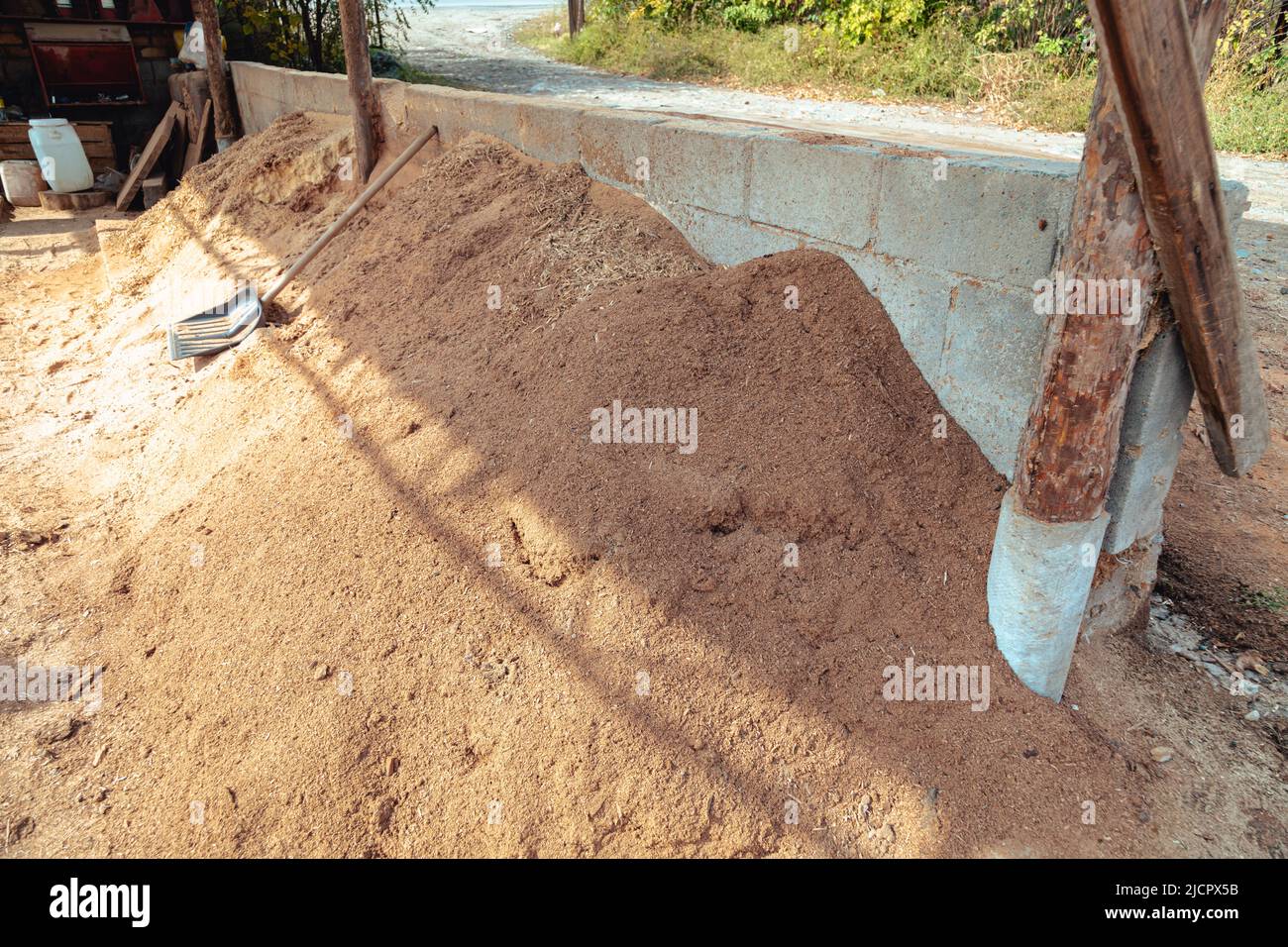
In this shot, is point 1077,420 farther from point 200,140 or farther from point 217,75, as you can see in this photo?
point 200,140

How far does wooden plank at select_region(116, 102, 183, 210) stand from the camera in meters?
9.83

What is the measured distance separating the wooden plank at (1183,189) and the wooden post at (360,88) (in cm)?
553

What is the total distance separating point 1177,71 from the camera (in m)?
1.92

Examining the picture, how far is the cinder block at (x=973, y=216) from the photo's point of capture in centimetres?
273

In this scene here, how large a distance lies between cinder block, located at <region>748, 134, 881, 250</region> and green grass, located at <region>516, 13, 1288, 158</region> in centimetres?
591

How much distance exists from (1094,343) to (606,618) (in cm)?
172

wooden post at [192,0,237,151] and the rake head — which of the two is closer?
the rake head

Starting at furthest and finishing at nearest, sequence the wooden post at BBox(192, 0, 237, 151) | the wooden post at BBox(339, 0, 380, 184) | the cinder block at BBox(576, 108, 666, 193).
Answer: the wooden post at BBox(192, 0, 237, 151) → the wooden post at BBox(339, 0, 380, 184) → the cinder block at BBox(576, 108, 666, 193)

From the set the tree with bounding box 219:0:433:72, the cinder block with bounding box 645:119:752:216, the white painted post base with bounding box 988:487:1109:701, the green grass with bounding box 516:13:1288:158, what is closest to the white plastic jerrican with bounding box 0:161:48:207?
the tree with bounding box 219:0:433:72

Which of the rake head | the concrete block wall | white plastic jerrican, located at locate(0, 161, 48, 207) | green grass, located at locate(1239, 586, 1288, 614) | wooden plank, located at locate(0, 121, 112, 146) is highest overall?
the concrete block wall

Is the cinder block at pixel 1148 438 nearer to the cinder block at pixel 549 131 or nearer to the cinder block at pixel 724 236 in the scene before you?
the cinder block at pixel 724 236

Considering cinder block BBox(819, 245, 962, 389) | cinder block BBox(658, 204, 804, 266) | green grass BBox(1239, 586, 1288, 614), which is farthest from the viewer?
cinder block BBox(658, 204, 804, 266)

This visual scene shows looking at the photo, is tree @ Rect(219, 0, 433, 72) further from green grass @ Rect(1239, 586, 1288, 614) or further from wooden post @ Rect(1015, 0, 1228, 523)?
green grass @ Rect(1239, 586, 1288, 614)

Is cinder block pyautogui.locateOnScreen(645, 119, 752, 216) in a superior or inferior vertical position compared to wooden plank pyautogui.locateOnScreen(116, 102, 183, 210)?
superior
